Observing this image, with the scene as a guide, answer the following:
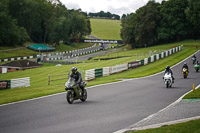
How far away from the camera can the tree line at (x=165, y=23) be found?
101 metres

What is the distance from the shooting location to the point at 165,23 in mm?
103562

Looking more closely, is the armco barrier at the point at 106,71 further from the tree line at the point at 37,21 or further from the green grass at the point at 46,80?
the tree line at the point at 37,21

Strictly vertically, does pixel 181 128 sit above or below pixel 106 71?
above

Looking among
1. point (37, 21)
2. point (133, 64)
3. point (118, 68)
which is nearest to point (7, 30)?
point (37, 21)

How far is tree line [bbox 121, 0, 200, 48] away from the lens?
101000 mm

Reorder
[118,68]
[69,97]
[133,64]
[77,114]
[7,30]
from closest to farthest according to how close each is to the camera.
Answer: [77,114] < [69,97] < [118,68] < [133,64] < [7,30]

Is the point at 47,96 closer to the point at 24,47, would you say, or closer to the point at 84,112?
the point at 84,112

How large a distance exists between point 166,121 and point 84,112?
13.4 ft

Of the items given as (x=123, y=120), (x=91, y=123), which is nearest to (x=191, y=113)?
(x=123, y=120)

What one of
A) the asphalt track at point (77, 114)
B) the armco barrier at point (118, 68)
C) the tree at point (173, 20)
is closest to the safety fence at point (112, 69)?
the armco barrier at point (118, 68)

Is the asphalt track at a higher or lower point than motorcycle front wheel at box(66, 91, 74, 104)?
lower

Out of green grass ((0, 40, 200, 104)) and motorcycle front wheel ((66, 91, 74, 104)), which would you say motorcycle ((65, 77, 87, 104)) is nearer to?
motorcycle front wheel ((66, 91, 74, 104))

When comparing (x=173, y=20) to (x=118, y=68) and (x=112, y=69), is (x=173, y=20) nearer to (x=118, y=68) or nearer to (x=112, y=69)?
(x=118, y=68)

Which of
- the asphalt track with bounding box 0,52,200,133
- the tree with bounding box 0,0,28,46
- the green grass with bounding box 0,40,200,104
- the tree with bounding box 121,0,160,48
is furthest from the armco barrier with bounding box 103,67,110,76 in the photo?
the tree with bounding box 121,0,160,48
